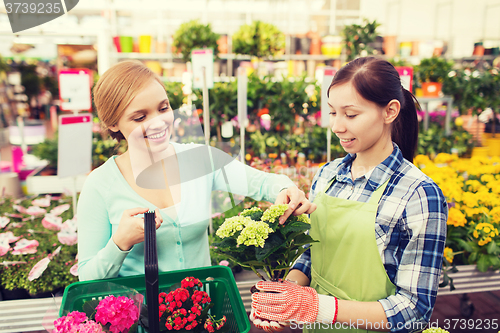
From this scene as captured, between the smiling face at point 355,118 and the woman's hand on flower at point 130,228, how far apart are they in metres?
0.58

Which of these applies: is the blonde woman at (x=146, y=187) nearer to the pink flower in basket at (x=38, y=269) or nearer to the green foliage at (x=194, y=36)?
the pink flower in basket at (x=38, y=269)

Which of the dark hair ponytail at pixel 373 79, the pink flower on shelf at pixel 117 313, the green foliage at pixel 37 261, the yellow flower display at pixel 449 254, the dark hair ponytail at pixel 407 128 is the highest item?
the dark hair ponytail at pixel 373 79

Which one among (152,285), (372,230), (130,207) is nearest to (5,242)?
(130,207)

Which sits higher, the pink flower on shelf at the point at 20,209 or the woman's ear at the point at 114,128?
the woman's ear at the point at 114,128

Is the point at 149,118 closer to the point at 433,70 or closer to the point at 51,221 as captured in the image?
the point at 51,221

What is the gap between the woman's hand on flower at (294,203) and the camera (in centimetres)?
91

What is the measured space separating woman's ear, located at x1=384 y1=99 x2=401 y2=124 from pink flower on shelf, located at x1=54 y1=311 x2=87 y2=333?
95 centimetres

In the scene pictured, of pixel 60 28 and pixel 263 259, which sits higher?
pixel 60 28

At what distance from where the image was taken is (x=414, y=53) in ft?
19.9

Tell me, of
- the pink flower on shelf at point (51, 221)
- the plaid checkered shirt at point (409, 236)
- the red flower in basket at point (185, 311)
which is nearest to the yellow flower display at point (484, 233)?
the plaid checkered shirt at point (409, 236)

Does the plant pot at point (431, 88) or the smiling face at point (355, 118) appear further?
the plant pot at point (431, 88)

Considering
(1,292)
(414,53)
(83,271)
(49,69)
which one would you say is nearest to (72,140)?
(1,292)

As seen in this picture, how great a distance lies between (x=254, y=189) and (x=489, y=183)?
1.63m

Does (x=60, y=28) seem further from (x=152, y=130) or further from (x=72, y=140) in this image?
(x=152, y=130)
